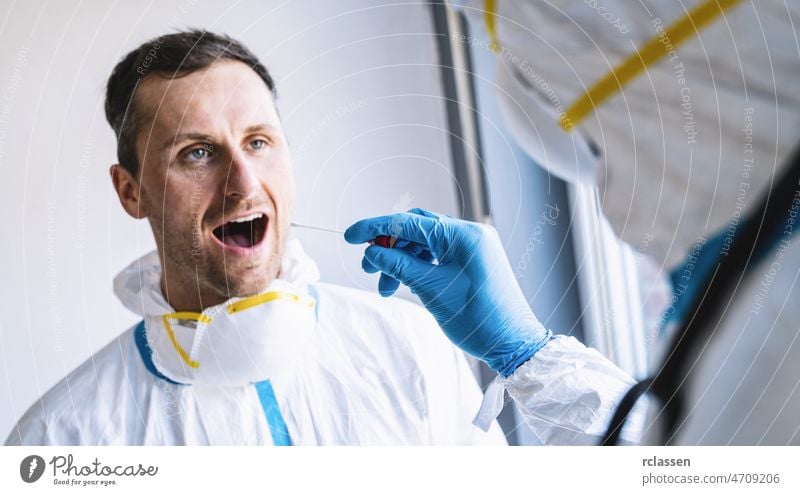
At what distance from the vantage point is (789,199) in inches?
32.0

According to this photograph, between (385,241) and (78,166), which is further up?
(78,166)

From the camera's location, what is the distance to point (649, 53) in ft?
2.25

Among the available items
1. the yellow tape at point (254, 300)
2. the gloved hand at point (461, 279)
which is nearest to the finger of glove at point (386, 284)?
the gloved hand at point (461, 279)

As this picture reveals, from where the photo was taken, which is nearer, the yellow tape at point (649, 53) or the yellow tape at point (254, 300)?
the yellow tape at point (649, 53)

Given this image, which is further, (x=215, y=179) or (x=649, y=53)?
(x=215, y=179)

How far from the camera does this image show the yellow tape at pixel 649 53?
657 millimetres

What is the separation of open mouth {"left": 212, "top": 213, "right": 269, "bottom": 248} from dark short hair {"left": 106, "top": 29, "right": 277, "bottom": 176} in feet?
0.37

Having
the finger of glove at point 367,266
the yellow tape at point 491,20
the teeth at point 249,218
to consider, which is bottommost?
the finger of glove at point 367,266

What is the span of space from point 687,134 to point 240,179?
482 millimetres

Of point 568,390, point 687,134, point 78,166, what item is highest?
point 78,166

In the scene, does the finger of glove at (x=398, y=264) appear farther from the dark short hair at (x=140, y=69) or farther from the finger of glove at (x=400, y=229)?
the dark short hair at (x=140, y=69)

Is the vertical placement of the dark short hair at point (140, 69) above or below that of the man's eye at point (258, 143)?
above

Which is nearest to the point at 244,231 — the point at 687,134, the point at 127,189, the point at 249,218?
the point at 249,218

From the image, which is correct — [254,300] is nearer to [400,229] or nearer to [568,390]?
[400,229]
